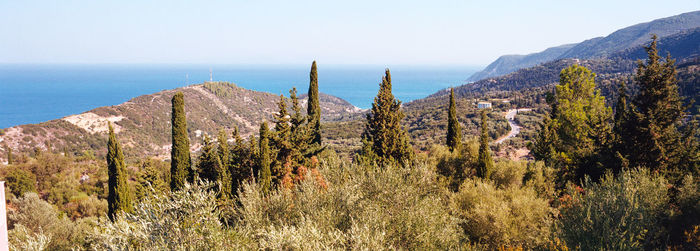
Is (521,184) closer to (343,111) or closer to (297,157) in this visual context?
(297,157)

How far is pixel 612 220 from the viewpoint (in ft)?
33.2

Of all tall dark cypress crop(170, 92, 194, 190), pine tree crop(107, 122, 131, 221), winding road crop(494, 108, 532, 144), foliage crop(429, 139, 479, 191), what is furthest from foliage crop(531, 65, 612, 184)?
winding road crop(494, 108, 532, 144)

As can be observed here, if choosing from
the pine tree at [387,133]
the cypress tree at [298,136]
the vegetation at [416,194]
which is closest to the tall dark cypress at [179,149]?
the vegetation at [416,194]

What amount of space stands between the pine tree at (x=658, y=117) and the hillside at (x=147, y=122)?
3565 centimetres

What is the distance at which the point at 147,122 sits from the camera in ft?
285

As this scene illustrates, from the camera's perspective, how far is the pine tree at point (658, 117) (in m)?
15.8

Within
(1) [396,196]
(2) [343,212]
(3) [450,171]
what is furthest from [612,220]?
(3) [450,171]

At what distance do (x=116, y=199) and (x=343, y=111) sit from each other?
15282cm

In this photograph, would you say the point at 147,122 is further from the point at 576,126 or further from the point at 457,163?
the point at 576,126

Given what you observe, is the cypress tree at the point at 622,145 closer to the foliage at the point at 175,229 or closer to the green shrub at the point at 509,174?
the green shrub at the point at 509,174

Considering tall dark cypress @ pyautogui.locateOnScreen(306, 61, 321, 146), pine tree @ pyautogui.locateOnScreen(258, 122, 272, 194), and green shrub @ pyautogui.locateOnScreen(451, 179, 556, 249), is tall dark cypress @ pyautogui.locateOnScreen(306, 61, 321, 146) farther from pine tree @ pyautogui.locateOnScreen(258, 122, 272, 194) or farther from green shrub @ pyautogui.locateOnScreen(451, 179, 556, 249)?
green shrub @ pyautogui.locateOnScreen(451, 179, 556, 249)

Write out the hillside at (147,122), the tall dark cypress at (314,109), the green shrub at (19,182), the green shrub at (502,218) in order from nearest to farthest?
the green shrub at (502,218), the tall dark cypress at (314,109), the green shrub at (19,182), the hillside at (147,122)

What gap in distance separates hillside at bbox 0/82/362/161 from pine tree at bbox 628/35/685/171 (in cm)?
3565

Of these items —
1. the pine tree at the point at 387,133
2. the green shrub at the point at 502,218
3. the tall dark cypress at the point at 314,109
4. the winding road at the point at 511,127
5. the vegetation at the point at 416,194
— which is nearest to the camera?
the vegetation at the point at 416,194
